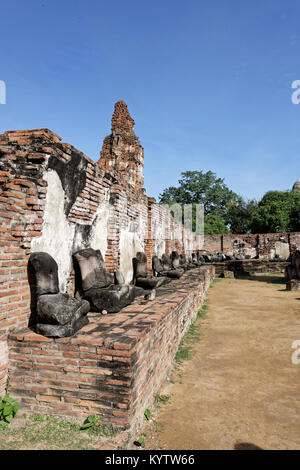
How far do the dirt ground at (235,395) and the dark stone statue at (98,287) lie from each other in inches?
47.8

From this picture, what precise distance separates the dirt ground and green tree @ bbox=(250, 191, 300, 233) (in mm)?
23018

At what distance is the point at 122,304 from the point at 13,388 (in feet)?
5.42

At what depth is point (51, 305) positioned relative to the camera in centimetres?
285

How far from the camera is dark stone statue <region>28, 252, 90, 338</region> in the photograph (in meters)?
2.74

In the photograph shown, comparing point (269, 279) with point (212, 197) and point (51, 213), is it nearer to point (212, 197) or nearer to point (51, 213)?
point (51, 213)

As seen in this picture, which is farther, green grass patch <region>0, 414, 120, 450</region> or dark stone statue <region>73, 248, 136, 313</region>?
dark stone statue <region>73, 248, 136, 313</region>

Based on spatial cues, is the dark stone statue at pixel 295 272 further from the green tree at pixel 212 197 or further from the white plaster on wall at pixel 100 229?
the green tree at pixel 212 197

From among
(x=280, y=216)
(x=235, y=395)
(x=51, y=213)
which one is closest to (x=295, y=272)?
(x=235, y=395)

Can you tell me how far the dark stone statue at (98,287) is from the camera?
3.83 metres

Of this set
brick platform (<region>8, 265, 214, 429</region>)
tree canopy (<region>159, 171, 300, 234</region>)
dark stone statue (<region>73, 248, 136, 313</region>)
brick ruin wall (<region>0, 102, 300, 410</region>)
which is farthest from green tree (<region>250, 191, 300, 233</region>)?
brick platform (<region>8, 265, 214, 429</region>)

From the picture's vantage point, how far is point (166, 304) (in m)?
4.27

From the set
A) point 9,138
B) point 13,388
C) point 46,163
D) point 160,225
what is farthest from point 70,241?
point 160,225

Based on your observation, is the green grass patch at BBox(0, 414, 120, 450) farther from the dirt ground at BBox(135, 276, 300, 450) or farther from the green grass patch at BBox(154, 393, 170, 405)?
the green grass patch at BBox(154, 393, 170, 405)

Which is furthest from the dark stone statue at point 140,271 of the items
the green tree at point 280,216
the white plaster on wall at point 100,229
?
the green tree at point 280,216
